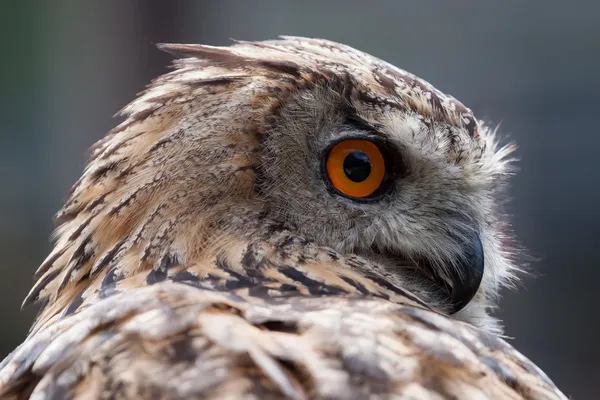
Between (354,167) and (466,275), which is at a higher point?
(354,167)

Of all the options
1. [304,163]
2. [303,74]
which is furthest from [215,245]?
[303,74]

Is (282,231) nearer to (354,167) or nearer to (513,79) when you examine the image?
(354,167)

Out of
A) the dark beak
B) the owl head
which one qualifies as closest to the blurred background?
→ the owl head

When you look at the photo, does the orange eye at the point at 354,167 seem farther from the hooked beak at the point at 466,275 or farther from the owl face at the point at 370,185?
the hooked beak at the point at 466,275

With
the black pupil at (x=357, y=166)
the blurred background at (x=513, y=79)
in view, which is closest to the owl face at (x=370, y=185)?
the black pupil at (x=357, y=166)

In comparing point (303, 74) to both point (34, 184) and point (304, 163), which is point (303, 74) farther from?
point (34, 184)

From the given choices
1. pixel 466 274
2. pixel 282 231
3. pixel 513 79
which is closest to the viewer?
pixel 282 231

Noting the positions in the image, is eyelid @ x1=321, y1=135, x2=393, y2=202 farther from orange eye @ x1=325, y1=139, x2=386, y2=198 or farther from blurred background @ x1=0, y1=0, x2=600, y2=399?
blurred background @ x1=0, y1=0, x2=600, y2=399

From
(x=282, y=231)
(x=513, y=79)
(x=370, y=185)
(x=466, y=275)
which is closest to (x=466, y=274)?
(x=466, y=275)
